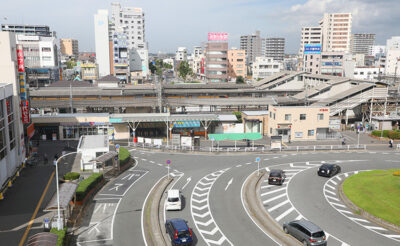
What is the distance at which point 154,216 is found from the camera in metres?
28.1

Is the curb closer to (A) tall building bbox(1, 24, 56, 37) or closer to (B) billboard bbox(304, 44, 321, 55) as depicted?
(B) billboard bbox(304, 44, 321, 55)

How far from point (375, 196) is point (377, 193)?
84cm

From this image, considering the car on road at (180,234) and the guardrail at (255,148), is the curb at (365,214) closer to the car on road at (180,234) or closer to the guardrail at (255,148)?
the car on road at (180,234)

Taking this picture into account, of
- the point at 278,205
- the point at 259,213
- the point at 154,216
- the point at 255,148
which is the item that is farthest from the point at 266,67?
the point at 154,216

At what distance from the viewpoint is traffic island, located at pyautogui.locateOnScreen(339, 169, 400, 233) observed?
27.8 meters

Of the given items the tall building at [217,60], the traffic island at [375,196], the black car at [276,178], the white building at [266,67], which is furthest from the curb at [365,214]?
the white building at [266,67]

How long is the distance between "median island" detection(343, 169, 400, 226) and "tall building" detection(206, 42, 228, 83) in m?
100

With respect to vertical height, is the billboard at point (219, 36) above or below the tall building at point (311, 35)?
below

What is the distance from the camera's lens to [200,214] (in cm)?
2898

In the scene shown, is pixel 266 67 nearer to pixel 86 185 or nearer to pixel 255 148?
pixel 255 148

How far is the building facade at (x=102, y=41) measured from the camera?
154250 millimetres

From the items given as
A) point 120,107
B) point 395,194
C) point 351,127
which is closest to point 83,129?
point 120,107

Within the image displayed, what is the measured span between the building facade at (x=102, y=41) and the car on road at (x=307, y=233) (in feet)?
471

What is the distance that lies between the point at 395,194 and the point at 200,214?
1940cm
